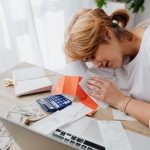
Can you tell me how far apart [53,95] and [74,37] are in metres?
0.27

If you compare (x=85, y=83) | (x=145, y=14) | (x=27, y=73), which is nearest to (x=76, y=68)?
(x=85, y=83)

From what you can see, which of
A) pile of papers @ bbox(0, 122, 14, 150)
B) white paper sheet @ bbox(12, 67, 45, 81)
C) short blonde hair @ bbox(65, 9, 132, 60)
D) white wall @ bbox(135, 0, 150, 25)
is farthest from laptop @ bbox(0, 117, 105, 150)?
white wall @ bbox(135, 0, 150, 25)

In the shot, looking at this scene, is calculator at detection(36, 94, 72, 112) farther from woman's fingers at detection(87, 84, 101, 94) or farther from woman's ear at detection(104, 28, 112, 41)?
woman's ear at detection(104, 28, 112, 41)

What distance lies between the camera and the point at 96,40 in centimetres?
90

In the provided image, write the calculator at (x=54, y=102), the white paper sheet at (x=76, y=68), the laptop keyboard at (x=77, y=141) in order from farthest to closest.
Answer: the white paper sheet at (x=76, y=68) → the calculator at (x=54, y=102) → the laptop keyboard at (x=77, y=141)

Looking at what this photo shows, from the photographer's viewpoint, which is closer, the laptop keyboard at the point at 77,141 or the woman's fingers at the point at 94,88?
the laptop keyboard at the point at 77,141

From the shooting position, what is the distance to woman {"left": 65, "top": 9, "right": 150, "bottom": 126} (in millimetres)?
884

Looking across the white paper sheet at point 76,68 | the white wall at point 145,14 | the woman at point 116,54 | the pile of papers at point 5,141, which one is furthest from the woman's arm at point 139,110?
the white wall at point 145,14

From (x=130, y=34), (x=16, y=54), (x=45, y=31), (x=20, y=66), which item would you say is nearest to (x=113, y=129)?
(x=130, y=34)

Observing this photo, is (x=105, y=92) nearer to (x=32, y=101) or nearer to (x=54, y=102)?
(x=54, y=102)

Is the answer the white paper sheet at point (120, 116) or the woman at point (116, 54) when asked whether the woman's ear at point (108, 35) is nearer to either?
the woman at point (116, 54)

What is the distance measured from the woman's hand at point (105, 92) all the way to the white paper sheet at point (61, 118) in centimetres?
9

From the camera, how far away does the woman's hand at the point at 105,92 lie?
0.92 m

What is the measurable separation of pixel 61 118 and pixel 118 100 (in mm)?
246
